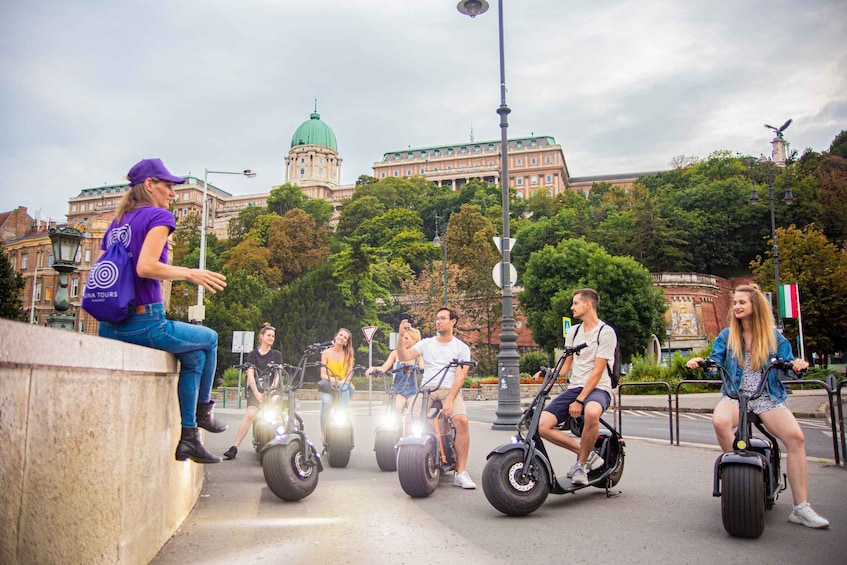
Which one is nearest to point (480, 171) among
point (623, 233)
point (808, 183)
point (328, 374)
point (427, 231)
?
point (427, 231)

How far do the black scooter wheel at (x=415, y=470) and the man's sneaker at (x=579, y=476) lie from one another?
4.53ft

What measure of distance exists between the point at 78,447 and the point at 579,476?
435cm

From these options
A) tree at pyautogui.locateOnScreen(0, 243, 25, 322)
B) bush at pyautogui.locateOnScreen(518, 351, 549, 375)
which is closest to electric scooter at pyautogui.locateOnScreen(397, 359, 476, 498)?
bush at pyautogui.locateOnScreen(518, 351, 549, 375)

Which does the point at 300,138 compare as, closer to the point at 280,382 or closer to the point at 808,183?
the point at 808,183

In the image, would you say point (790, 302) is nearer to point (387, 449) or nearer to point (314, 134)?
point (387, 449)

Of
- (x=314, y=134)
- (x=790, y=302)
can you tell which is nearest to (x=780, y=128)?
(x=790, y=302)

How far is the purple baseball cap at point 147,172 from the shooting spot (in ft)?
15.1

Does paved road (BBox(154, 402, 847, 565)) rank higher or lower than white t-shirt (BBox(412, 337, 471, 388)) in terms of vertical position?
lower

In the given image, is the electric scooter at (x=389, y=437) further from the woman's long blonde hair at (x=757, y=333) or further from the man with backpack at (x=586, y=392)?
the woman's long blonde hair at (x=757, y=333)

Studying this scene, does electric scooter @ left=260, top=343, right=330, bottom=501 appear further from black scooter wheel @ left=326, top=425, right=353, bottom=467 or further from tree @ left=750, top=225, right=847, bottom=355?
tree @ left=750, top=225, right=847, bottom=355

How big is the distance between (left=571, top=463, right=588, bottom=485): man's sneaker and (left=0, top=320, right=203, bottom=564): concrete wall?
3467 mm

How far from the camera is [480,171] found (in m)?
135

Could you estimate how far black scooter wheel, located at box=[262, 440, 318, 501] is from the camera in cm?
635

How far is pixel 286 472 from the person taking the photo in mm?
6355
